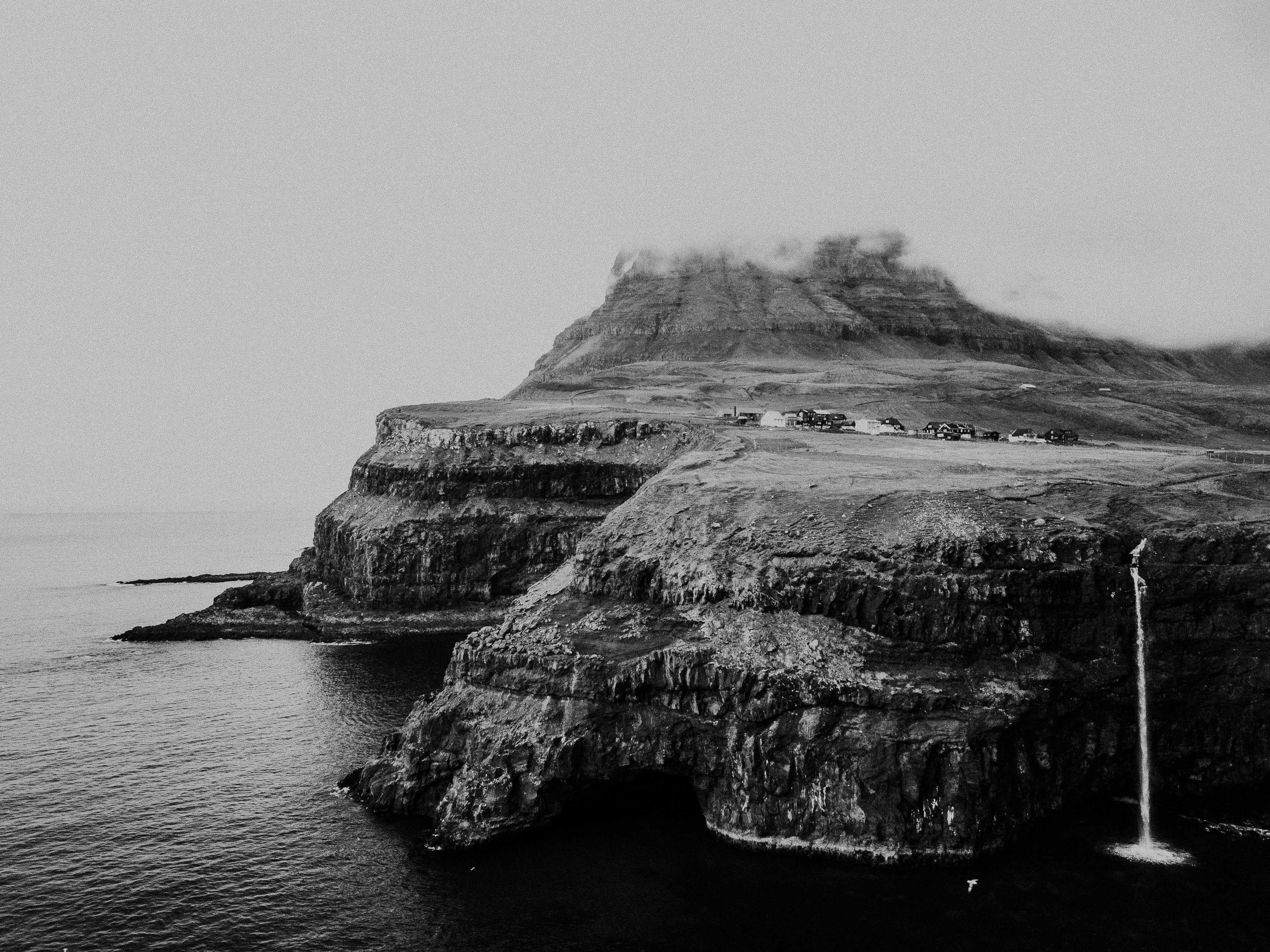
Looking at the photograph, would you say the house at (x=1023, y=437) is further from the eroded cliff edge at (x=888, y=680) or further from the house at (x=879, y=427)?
the eroded cliff edge at (x=888, y=680)

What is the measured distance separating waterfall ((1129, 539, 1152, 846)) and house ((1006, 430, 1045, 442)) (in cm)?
7494

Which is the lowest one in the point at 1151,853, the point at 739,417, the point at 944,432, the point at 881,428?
the point at 1151,853

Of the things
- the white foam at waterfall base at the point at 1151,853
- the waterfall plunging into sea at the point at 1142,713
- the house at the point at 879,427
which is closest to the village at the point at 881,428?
the house at the point at 879,427

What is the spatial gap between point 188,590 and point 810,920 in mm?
155997

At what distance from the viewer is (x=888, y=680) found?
55750 mm

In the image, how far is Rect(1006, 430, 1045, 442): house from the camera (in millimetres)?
131500

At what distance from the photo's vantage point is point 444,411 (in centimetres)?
16962

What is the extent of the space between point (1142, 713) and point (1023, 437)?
86189mm

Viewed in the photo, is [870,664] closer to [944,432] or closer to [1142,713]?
[1142,713]

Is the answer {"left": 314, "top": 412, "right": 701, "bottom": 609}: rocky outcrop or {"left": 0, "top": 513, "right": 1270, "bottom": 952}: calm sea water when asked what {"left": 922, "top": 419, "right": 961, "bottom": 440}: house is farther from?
{"left": 0, "top": 513, "right": 1270, "bottom": 952}: calm sea water

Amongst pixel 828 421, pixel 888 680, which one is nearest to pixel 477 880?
pixel 888 680

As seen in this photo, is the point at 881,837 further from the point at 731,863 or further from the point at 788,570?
the point at 788,570

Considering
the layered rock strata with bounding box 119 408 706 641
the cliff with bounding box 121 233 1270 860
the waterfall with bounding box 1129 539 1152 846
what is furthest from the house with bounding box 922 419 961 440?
the waterfall with bounding box 1129 539 1152 846

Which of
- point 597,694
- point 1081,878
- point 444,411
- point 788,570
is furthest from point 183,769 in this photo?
point 444,411
